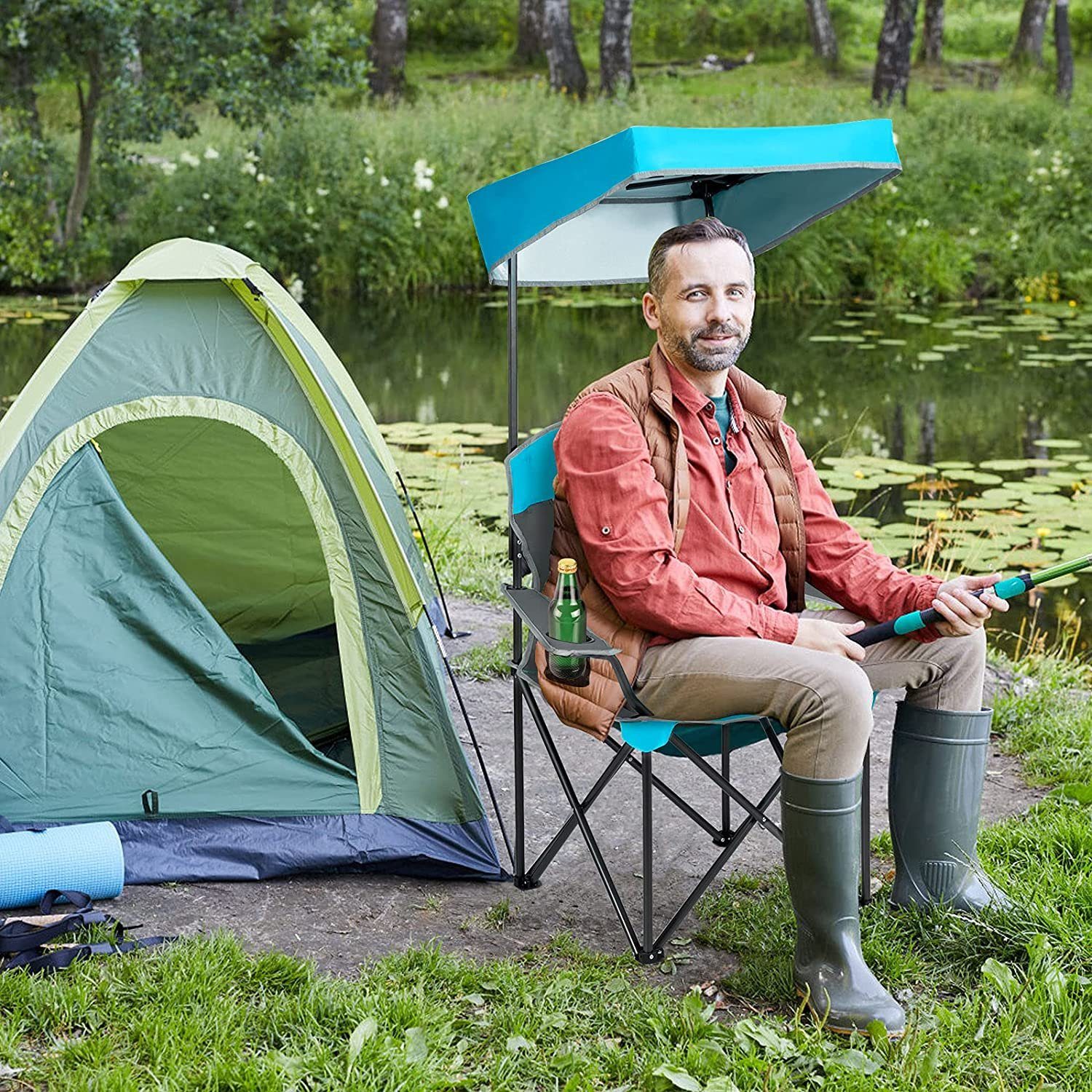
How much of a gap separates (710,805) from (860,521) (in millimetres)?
2728

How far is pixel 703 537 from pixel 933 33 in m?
20.9

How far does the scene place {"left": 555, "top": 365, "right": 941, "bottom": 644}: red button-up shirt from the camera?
7.87ft

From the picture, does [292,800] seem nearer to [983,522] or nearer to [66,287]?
[983,522]

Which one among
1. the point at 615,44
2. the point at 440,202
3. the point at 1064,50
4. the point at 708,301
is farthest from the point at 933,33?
the point at 708,301

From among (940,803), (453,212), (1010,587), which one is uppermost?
(453,212)

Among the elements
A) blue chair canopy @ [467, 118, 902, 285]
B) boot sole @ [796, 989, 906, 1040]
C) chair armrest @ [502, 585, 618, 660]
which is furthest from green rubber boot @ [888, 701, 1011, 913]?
blue chair canopy @ [467, 118, 902, 285]

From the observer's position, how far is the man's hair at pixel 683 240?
2.52m

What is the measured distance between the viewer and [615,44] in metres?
17.1

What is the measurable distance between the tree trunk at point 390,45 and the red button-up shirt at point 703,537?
17.1 metres

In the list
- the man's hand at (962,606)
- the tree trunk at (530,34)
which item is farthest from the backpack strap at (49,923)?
the tree trunk at (530,34)

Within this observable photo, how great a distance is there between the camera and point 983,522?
563 cm

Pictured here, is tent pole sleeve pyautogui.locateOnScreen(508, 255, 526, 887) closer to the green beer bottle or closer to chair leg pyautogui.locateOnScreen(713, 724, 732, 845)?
the green beer bottle

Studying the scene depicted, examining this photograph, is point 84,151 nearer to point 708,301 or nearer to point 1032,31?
point 708,301

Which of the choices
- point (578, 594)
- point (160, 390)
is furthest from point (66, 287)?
point (578, 594)
